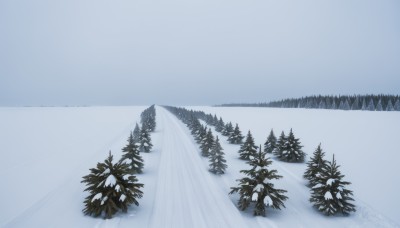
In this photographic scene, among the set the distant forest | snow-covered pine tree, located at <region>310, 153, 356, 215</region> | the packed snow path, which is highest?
the distant forest

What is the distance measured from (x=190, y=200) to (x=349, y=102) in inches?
3822

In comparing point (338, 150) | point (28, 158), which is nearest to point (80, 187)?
point (28, 158)

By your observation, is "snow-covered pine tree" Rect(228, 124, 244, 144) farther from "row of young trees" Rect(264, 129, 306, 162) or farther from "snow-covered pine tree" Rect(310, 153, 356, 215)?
"snow-covered pine tree" Rect(310, 153, 356, 215)

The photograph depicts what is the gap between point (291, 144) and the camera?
73.0 ft

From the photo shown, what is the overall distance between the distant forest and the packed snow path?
7446 centimetres

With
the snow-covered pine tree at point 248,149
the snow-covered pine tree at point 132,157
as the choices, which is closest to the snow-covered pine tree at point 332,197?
the snow-covered pine tree at point 248,149

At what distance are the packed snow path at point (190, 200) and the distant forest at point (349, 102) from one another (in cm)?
7446

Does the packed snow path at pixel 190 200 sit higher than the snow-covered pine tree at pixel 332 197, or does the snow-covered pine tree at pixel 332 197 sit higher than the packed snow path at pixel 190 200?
the snow-covered pine tree at pixel 332 197

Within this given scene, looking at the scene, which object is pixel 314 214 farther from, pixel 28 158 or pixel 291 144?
pixel 28 158

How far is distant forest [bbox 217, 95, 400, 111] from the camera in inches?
2990

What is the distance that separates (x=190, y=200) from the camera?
1304 cm

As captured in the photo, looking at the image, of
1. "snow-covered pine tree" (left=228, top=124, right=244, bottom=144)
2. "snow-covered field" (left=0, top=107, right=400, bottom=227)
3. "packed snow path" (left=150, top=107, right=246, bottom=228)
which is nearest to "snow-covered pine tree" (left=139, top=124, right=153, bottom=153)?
"snow-covered field" (left=0, top=107, right=400, bottom=227)

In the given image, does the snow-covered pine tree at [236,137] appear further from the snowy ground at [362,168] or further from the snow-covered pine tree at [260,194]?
the snow-covered pine tree at [260,194]

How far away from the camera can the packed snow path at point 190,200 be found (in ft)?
35.0
